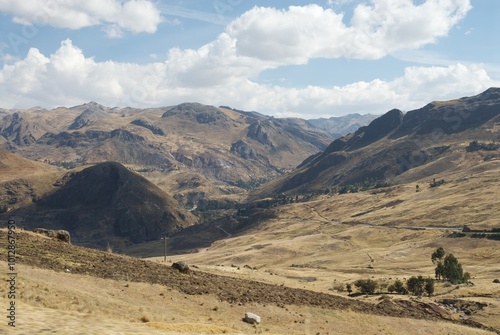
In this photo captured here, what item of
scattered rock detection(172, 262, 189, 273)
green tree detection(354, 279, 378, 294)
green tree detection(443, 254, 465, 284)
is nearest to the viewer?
scattered rock detection(172, 262, 189, 273)

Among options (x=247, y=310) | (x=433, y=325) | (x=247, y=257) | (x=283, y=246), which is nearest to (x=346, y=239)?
(x=283, y=246)

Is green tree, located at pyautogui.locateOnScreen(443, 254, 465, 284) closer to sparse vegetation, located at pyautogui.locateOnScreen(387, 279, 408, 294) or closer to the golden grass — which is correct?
sparse vegetation, located at pyautogui.locateOnScreen(387, 279, 408, 294)

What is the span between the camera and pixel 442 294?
7000 centimetres

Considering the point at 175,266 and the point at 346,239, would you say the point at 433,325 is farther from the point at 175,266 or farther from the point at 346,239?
the point at 346,239

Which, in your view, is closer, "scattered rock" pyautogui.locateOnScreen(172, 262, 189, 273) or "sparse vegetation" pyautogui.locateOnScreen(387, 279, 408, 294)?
"scattered rock" pyautogui.locateOnScreen(172, 262, 189, 273)

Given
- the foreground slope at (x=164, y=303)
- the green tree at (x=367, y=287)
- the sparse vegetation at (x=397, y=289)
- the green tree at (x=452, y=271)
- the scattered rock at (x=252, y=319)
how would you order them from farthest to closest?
the green tree at (x=452, y=271), the sparse vegetation at (x=397, y=289), the green tree at (x=367, y=287), the scattered rock at (x=252, y=319), the foreground slope at (x=164, y=303)

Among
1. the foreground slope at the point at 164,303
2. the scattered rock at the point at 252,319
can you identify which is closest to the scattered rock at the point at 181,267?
the foreground slope at the point at 164,303

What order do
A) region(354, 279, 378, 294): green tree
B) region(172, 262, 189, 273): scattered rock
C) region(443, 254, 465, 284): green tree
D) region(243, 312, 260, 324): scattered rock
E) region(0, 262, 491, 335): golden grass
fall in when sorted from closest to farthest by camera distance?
region(0, 262, 491, 335): golden grass < region(243, 312, 260, 324): scattered rock < region(172, 262, 189, 273): scattered rock < region(354, 279, 378, 294): green tree < region(443, 254, 465, 284): green tree

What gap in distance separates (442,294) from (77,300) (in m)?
59.1

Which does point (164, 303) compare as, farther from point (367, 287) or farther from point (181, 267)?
point (367, 287)

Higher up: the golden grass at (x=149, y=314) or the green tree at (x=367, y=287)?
the golden grass at (x=149, y=314)

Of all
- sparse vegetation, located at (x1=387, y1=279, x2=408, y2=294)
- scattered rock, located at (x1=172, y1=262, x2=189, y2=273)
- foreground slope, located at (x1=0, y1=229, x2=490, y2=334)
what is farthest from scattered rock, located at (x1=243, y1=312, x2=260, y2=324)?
sparse vegetation, located at (x1=387, y1=279, x2=408, y2=294)

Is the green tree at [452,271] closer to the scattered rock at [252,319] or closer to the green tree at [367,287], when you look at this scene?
the green tree at [367,287]

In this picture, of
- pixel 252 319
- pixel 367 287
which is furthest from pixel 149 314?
pixel 367 287
